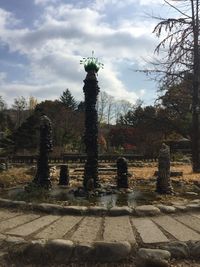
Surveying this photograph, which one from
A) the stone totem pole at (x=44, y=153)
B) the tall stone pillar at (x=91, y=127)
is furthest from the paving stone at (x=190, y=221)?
the stone totem pole at (x=44, y=153)

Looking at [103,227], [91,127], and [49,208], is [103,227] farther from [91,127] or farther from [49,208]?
[91,127]

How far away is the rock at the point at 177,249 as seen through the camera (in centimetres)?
581

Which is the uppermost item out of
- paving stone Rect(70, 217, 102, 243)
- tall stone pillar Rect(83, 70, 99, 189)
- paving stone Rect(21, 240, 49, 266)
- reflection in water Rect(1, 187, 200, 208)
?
Answer: tall stone pillar Rect(83, 70, 99, 189)

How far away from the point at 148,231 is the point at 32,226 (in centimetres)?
190

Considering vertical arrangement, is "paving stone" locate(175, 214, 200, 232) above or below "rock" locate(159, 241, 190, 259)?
above

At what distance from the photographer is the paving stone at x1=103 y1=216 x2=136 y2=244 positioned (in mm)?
6250

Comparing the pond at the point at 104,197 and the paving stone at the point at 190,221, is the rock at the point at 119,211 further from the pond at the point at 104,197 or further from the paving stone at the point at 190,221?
→ the paving stone at the point at 190,221

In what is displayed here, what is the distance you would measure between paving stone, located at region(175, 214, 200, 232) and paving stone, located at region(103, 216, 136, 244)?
3.21ft

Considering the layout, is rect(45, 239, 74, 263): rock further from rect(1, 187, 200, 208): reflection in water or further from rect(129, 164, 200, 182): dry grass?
rect(129, 164, 200, 182): dry grass

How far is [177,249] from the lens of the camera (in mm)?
Result: 5871

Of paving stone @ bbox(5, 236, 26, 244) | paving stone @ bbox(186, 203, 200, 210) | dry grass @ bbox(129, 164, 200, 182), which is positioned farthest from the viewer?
dry grass @ bbox(129, 164, 200, 182)

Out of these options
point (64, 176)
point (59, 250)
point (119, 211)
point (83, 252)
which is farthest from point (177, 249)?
point (64, 176)

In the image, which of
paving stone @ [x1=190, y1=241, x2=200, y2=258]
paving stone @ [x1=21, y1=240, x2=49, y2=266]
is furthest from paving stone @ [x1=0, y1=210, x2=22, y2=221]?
paving stone @ [x1=190, y1=241, x2=200, y2=258]

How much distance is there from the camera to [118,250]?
5.72 meters
